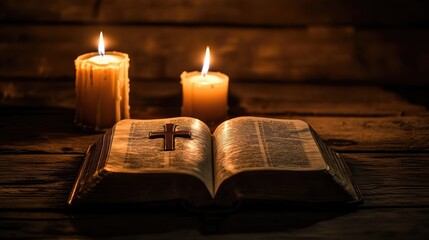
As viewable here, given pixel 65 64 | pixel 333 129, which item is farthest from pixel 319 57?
pixel 65 64

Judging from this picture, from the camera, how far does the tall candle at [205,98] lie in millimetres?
1512

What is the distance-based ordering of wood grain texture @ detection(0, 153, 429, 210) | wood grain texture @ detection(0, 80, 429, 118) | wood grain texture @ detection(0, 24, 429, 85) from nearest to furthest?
1. wood grain texture @ detection(0, 153, 429, 210)
2. wood grain texture @ detection(0, 80, 429, 118)
3. wood grain texture @ detection(0, 24, 429, 85)

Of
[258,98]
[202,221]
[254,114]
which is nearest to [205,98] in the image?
[254,114]

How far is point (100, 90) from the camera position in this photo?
1.46m

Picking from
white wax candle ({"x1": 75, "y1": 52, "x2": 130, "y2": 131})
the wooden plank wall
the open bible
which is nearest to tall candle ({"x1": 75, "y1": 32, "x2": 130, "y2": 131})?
white wax candle ({"x1": 75, "y1": 52, "x2": 130, "y2": 131})

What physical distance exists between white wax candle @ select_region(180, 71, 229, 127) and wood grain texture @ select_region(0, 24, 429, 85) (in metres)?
0.39

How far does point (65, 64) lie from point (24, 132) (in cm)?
48

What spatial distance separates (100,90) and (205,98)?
23cm

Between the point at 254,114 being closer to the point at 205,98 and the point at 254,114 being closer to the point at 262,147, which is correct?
the point at 205,98

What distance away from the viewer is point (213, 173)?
1.13m

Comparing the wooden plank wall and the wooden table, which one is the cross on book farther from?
the wooden plank wall

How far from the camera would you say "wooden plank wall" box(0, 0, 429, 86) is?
1.92 metres

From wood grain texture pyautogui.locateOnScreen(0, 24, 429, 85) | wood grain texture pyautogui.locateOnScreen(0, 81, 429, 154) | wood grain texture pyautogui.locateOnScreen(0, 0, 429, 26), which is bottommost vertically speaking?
wood grain texture pyautogui.locateOnScreen(0, 81, 429, 154)

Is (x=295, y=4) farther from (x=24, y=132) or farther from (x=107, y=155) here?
(x=107, y=155)
